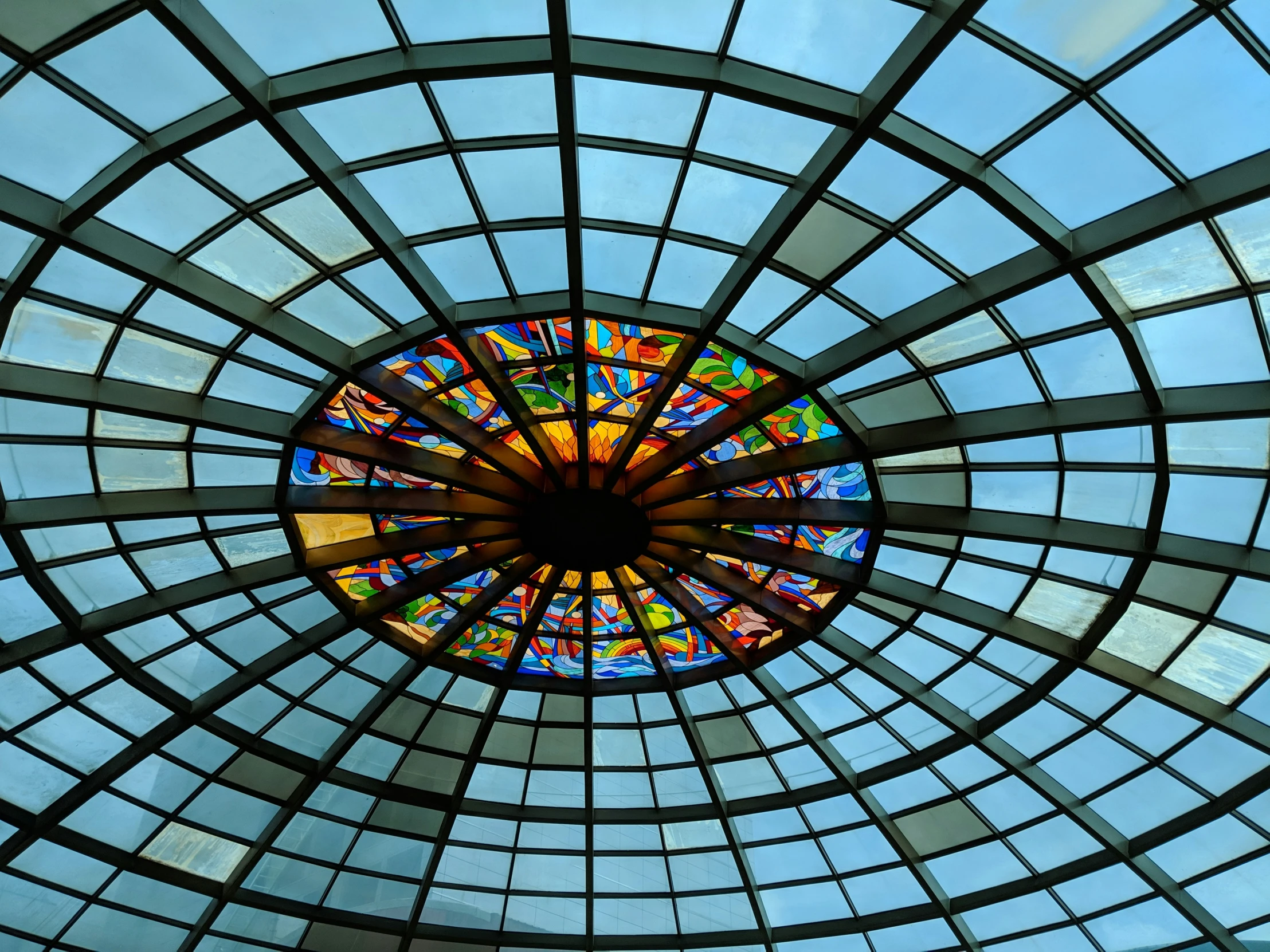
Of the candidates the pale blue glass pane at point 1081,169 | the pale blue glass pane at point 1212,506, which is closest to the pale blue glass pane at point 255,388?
the pale blue glass pane at point 1081,169

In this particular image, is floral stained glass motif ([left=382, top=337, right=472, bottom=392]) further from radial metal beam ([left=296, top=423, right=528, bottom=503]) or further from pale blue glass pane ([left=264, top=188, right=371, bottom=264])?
pale blue glass pane ([left=264, top=188, right=371, bottom=264])

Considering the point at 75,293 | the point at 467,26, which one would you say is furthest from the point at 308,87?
the point at 75,293

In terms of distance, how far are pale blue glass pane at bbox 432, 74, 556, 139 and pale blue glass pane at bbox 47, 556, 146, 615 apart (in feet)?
49.3

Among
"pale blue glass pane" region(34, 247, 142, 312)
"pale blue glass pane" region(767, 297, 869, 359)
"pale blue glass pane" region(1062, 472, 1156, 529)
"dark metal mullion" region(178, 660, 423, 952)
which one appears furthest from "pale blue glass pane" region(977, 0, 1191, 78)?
"dark metal mullion" region(178, 660, 423, 952)

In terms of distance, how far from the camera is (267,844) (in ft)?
103

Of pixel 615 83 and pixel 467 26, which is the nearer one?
pixel 467 26

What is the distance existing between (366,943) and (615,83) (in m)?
29.3

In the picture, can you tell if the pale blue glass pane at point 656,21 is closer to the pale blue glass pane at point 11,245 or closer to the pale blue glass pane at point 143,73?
the pale blue glass pane at point 143,73

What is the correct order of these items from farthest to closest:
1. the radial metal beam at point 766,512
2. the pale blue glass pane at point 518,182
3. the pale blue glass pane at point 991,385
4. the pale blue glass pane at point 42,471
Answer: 1. the radial metal beam at point 766,512
2. the pale blue glass pane at point 42,471
3. the pale blue glass pane at point 991,385
4. the pale blue glass pane at point 518,182

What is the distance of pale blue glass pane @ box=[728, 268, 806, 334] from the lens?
19.4 meters

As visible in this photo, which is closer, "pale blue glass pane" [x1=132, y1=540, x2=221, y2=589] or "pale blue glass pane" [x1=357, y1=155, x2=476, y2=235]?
"pale blue glass pane" [x1=357, y1=155, x2=476, y2=235]

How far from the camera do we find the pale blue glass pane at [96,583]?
24547 millimetres

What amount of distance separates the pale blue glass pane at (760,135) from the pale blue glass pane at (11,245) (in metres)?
11.9

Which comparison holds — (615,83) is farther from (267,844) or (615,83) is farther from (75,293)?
(267,844)
